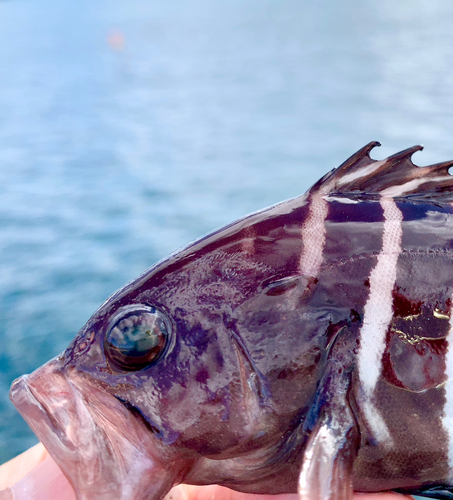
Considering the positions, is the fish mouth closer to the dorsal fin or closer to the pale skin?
the pale skin

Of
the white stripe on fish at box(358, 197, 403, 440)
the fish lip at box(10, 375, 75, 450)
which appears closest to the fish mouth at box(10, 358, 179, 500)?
the fish lip at box(10, 375, 75, 450)

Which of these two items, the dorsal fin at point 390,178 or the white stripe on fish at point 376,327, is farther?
the dorsal fin at point 390,178

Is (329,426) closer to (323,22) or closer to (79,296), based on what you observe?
(79,296)

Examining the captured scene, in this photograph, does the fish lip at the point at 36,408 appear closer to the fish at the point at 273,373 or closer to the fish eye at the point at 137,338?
the fish at the point at 273,373

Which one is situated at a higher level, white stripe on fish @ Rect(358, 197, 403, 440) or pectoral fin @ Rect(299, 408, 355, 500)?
white stripe on fish @ Rect(358, 197, 403, 440)

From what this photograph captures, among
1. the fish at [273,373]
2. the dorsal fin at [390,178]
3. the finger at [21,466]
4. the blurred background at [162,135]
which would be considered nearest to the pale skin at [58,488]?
the finger at [21,466]

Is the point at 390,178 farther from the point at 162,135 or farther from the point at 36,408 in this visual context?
the point at 162,135

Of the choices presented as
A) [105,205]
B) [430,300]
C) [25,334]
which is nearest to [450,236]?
[430,300]
